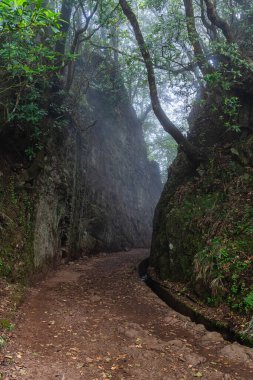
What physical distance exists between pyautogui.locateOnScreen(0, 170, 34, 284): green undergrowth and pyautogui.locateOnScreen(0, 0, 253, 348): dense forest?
1.3 inches

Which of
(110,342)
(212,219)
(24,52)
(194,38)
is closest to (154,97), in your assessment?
(194,38)

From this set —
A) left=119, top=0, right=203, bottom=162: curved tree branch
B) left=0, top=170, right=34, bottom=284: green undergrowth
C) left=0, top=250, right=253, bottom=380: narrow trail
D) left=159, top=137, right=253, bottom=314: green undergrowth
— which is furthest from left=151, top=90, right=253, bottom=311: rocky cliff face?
left=0, top=170, right=34, bottom=284: green undergrowth

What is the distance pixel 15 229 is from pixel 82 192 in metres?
6.05

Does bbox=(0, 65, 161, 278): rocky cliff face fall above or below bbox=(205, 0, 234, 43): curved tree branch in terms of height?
below

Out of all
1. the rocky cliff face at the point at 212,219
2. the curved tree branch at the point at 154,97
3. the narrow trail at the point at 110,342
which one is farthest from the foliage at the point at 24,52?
the rocky cliff face at the point at 212,219

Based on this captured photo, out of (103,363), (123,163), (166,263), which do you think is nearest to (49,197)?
(166,263)

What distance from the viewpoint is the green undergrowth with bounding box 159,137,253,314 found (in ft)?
24.8

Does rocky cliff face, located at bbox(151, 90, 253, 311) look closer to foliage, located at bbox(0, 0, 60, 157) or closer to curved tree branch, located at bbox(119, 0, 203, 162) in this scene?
curved tree branch, located at bbox(119, 0, 203, 162)

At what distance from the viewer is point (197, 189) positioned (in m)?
11.3

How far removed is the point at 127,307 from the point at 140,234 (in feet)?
44.3

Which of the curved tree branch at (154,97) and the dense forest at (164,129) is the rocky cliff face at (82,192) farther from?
the curved tree branch at (154,97)

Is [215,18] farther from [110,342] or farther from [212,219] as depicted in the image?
[110,342]

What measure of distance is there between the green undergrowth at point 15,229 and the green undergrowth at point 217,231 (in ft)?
13.9

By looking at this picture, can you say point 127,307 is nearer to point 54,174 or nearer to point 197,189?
point 197,189
